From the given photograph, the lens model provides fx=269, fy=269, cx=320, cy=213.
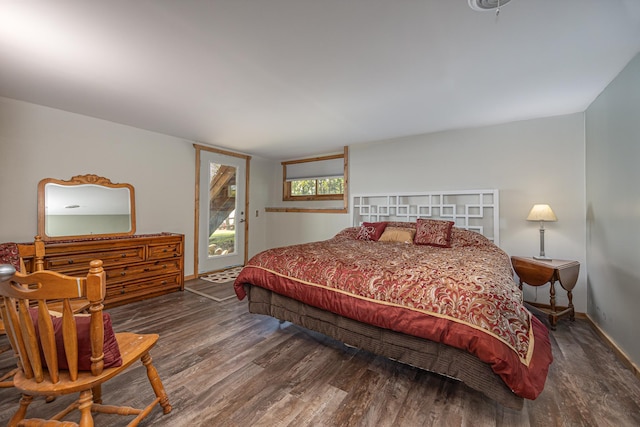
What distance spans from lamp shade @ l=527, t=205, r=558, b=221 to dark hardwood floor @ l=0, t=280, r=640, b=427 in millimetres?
1185

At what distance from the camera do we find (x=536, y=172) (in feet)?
10.8

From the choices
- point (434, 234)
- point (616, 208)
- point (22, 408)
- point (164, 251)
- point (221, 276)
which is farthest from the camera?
point (221, 276)

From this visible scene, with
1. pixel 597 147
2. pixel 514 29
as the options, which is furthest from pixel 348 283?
pixel 597 147

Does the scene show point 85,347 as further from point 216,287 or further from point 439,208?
point 439,208

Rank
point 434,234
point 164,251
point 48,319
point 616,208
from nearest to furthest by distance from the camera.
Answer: point 48,319
point 616,208
point 434,234
point 164,251

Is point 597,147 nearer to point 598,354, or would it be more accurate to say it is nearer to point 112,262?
point 598,354

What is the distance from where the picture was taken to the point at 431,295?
5.47 feet

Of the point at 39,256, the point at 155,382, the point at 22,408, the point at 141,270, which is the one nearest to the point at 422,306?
the point at 155,382

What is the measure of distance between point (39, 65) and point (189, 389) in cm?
275

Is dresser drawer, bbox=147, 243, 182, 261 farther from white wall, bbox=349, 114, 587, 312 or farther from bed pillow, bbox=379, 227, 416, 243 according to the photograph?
white wall, bbox=349, 114, 587, 312

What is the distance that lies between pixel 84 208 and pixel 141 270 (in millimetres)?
1080

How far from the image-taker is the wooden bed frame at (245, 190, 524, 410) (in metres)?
1.53

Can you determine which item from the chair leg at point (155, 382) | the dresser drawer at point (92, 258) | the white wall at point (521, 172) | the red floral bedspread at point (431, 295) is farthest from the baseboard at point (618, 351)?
the dresser drawer at point (92, 258)

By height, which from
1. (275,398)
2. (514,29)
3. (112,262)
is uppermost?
(514,29)
